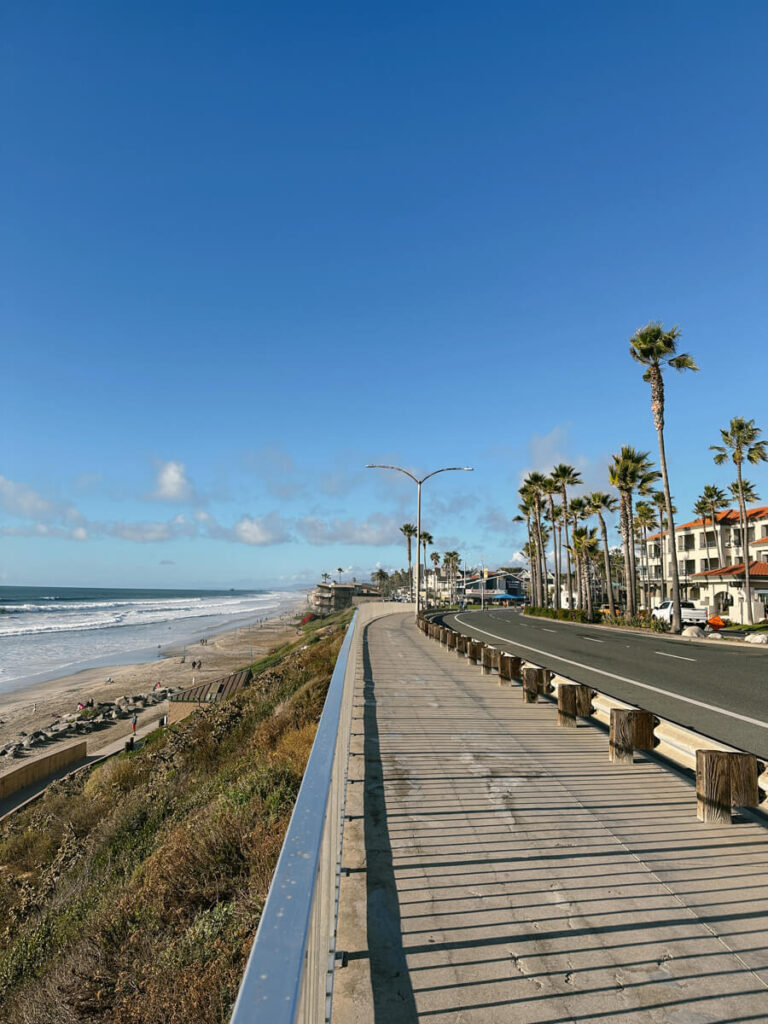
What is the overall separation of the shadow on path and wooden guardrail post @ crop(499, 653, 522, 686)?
6.60 metres

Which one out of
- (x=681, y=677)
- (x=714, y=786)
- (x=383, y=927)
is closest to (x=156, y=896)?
(x=383, y=927)

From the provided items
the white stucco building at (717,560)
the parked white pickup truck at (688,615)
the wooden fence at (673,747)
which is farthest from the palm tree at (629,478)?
the wooden fence at (673,747)

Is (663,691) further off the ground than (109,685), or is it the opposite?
(663,691)

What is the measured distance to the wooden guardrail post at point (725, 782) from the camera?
5.12 m

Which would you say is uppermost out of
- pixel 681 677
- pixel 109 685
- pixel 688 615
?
pixel 681 677

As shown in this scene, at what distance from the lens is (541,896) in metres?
4.02

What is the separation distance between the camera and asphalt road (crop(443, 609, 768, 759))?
31.3ft

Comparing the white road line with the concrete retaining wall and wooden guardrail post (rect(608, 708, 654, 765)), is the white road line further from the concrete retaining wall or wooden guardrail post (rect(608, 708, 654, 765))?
the concrete retaining wall

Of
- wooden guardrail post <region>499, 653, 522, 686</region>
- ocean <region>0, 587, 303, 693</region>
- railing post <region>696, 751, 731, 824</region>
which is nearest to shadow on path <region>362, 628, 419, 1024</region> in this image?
railing post <region>696, 751, 731, 824</region>

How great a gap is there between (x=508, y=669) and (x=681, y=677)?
17.9ft

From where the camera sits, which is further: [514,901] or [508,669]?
[508,669]

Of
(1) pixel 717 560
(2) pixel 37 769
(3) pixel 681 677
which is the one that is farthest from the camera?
(1) pixel 717 560

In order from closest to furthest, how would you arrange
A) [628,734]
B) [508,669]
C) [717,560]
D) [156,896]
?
[156,896] < [628,734] < [508,669] < [717,560]

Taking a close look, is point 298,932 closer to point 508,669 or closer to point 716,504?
point 508,669
